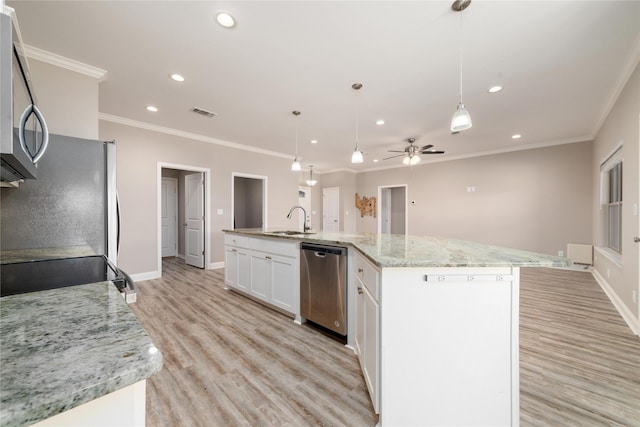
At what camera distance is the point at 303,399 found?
5.28 feet

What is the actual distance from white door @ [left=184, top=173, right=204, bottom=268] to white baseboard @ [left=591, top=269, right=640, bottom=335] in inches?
236

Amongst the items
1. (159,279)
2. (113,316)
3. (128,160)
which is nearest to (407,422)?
(113,316)

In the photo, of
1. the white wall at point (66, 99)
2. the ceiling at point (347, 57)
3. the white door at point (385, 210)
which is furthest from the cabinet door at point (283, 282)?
the white door at point (385, 210)

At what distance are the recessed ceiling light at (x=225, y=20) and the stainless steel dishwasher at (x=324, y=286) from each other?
1.96 metres

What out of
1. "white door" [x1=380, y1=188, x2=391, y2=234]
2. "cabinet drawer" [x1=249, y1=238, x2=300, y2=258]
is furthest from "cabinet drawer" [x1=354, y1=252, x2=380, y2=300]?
"white door" [x1=380, y1=188, x2=391, y2=234]

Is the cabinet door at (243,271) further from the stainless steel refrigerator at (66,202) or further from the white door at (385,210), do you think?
the white door at (385,210)

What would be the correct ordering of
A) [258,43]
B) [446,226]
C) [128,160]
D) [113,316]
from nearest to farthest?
[113,316] → [258,43] → [128,160] → [446,226]

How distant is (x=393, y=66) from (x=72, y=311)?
293 centimetres

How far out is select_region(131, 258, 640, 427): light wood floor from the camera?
150 cm

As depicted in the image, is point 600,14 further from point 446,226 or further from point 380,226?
point 380,226

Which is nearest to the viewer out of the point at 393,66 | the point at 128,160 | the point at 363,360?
the point at 363,360

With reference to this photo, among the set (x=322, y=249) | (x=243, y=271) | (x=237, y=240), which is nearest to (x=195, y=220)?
(x=237, y=240)

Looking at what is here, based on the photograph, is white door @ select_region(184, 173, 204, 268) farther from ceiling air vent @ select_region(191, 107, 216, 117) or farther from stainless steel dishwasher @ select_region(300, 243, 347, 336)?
stainless steel dishwasher @ select_region(300, 243, 347, 336)

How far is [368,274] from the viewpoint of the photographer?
1646mm
